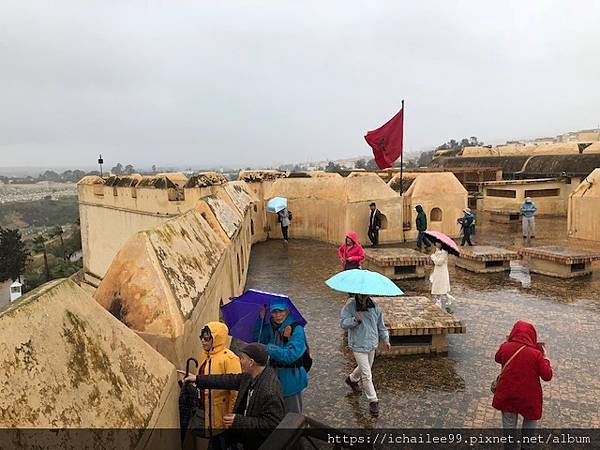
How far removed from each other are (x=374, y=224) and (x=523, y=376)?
9400 mm

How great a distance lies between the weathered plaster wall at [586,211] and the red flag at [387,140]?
4.93 meters

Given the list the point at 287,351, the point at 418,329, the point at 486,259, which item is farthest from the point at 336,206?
the point at 287,351

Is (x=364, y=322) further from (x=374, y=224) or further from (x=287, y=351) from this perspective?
(x=374, y=224)

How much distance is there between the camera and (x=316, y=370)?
18.1 feet

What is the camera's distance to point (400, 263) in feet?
31.4

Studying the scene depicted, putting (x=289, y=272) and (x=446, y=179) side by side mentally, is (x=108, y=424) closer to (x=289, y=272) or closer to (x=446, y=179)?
(x=289, y=272)

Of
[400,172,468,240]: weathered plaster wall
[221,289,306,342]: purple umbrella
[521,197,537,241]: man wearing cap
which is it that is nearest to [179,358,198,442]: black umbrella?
[221,289,306,342]: purple umbrella

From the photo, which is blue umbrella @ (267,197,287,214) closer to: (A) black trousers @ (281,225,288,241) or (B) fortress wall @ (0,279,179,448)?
(A) black trousers @ (281,225,288,241)

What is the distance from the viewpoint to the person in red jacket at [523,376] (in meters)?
3.56

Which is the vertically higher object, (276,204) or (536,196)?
(276,204)

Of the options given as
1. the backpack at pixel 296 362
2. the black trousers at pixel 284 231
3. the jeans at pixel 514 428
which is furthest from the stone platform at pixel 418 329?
the black trousers at pixel 284 231

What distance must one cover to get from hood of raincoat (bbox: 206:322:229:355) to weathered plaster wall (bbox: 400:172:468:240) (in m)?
11.5

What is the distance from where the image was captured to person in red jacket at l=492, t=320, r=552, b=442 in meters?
3.56

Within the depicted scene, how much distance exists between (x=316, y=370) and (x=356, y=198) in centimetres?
817
